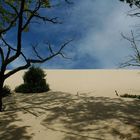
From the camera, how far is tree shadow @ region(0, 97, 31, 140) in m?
15.6

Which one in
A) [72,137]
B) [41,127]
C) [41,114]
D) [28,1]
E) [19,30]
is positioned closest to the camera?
[72,137]

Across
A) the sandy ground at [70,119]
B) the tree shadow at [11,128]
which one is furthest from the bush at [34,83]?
the tree shadow at [11,128]

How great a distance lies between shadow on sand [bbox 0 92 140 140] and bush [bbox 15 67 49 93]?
587 cm

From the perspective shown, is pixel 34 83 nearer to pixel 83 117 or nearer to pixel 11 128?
pixel 83 117

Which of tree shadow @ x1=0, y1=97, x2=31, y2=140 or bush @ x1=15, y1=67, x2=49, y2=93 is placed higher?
bush @ x1=15, y1=67, x2=49, y2=93

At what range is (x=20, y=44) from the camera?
20.2m

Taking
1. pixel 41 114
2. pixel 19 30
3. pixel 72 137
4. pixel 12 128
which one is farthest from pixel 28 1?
pixel 72 137

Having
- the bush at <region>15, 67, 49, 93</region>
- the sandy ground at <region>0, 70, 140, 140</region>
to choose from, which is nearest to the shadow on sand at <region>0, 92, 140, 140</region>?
the sandy ground at <region>0, 70, 140, 140</region>

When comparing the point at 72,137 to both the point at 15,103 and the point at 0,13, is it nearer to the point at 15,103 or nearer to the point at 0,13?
the point at 15,103

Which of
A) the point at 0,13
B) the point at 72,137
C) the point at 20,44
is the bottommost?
the point at 72,137

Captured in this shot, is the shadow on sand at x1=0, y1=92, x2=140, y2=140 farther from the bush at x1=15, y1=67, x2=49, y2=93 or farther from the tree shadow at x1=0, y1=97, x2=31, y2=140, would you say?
the bush at x1=15, y1=67, x2=49, y2=93

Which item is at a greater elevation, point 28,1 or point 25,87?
point 28,1

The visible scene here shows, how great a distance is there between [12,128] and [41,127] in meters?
1.24

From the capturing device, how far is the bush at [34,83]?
96.2ft
